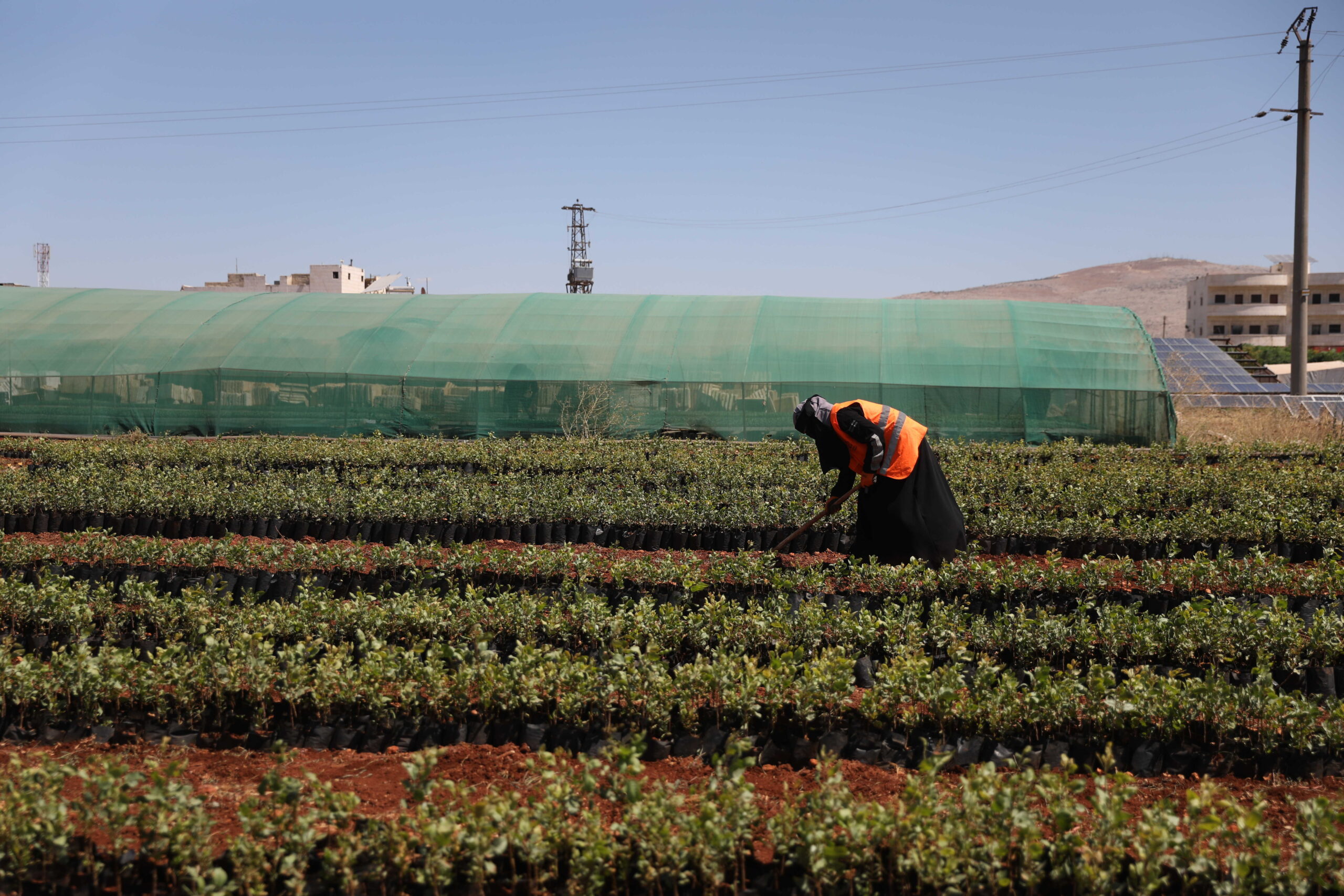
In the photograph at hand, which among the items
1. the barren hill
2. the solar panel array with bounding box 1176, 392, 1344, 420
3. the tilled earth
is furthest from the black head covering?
the barren hill

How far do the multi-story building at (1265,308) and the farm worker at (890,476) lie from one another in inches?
3343

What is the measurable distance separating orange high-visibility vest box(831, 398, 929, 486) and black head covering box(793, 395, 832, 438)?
5 centimetres

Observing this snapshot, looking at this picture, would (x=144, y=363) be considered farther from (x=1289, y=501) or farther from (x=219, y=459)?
(x=1289, y=501)

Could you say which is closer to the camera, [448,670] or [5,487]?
[448,670]

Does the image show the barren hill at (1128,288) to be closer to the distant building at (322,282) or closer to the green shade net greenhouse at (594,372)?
the distant building at (322,282)

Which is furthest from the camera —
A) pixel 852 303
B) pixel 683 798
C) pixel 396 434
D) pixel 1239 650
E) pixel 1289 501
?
pixel 852 303

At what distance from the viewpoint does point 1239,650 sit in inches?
196

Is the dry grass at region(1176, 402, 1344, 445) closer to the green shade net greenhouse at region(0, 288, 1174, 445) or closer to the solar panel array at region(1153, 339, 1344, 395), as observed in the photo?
the green shade net greenhouse at region(0, 288, 1174, 445)

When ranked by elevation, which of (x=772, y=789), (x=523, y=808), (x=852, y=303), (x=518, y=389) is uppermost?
(x=852, y=303)

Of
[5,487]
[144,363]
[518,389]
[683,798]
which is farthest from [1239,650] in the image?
[144,363]

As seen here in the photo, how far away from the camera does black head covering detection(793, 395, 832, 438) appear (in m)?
6.34

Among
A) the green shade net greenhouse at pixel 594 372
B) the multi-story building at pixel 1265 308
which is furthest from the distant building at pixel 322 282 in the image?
the multi-story building at pixel 1265 308

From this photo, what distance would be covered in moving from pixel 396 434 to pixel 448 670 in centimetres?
1600

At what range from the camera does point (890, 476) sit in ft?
21.0
